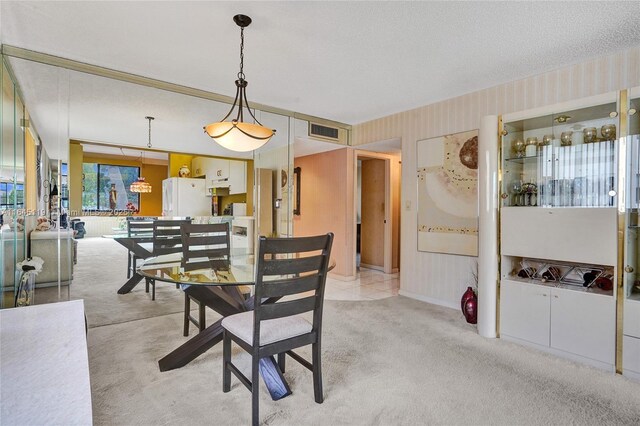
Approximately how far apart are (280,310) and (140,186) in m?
2.68

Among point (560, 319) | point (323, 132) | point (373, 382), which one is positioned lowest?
point (373, 382)

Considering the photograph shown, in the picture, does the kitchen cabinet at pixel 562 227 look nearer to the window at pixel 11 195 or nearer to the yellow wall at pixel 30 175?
the window at pixel 11 195

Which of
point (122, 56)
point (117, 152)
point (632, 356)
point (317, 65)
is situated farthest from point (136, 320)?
point (632, 356)

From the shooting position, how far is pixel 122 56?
283 centimetres

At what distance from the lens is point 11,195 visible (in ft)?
7.89

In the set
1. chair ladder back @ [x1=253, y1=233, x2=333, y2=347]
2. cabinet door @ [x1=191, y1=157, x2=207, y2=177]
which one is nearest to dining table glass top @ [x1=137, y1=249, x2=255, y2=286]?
chair ladder back @ [x1=253, y1=233, x2=333, y2=347]

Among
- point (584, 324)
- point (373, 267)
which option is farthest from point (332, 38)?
point (373, 267)

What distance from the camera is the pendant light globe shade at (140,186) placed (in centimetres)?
355

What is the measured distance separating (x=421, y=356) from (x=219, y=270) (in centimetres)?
167

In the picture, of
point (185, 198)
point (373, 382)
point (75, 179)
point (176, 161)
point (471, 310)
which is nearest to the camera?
point (373, 382)

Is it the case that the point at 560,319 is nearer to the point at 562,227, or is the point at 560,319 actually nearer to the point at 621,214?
the point at 562,227

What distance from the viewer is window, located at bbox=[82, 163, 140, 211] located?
3.20 metres

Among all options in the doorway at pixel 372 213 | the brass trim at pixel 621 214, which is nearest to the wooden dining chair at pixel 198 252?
the brass trim at pixel 621 214

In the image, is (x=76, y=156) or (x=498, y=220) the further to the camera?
(x=76, y=156)
